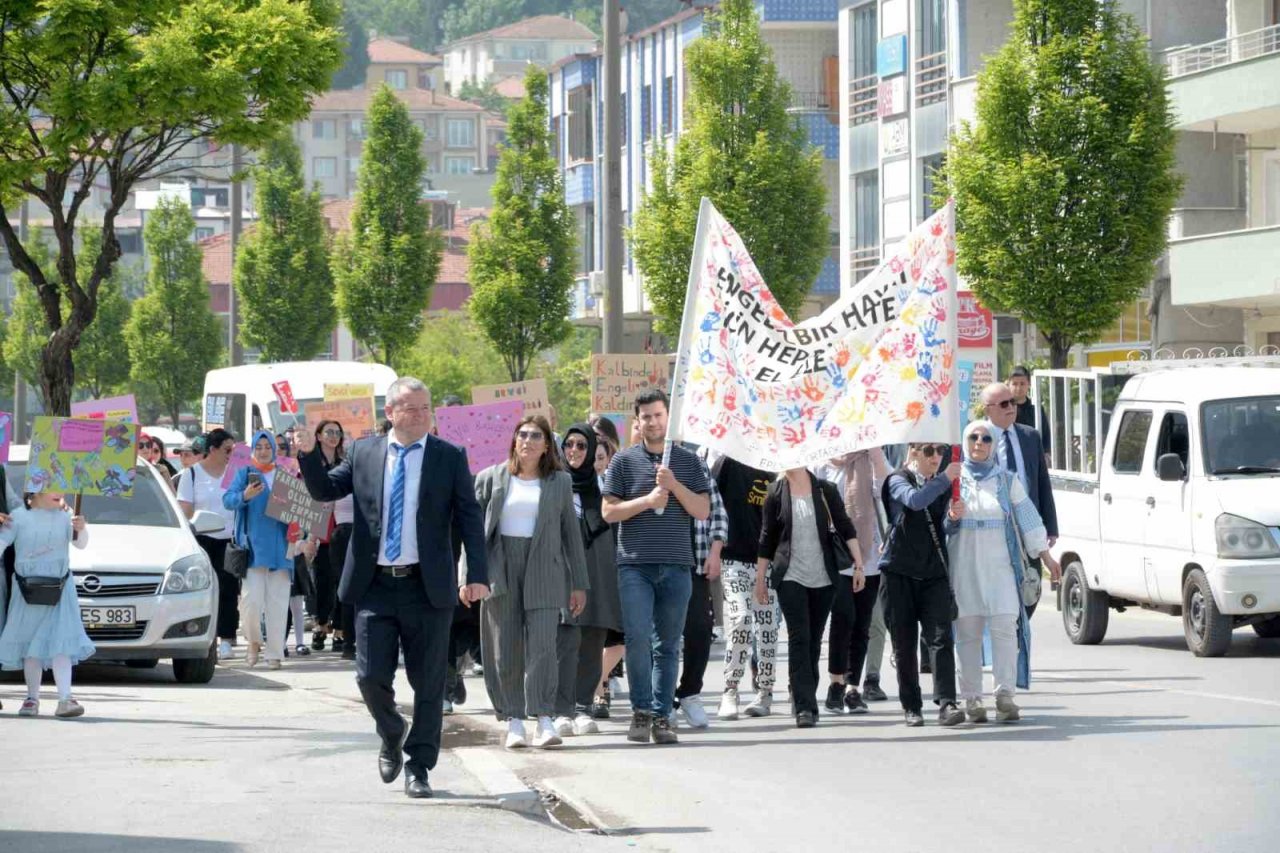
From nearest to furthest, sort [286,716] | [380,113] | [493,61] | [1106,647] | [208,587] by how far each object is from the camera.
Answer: [286,716] < [208,587] < [1106,647] < [380,113] < [493,61]

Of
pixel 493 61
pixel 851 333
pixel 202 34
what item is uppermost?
pixel 493 61

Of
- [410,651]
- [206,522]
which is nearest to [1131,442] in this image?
[206,522]

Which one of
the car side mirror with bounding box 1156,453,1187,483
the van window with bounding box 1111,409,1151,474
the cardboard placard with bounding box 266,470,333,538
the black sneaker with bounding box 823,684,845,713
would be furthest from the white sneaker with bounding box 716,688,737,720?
the van window with bounding box 1111,409,1151,474

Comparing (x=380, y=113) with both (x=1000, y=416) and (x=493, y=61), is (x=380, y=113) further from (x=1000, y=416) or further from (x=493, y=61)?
(x=493, y=61)

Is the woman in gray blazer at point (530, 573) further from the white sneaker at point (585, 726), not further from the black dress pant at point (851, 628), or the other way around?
the black dress pant at point (851, 628)

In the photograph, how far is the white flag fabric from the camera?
13125mm

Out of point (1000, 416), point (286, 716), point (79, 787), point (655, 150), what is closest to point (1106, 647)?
point (1000, 416)

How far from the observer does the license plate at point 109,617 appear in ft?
53.9

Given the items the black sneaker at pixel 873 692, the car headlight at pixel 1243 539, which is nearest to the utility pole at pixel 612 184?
the car headlight at pixel 1243 539

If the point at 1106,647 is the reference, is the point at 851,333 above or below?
above

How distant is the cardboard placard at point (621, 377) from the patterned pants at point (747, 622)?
9.61 m

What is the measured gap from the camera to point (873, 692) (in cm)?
1521

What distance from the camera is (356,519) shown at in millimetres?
10789

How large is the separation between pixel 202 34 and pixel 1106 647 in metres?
9.01
